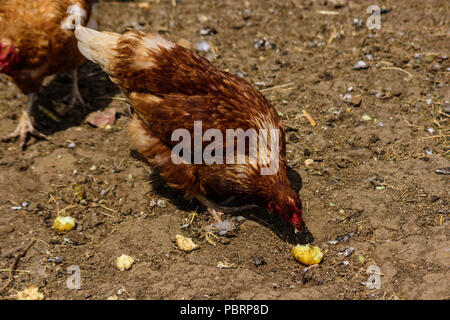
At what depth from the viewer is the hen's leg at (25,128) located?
4035 mm

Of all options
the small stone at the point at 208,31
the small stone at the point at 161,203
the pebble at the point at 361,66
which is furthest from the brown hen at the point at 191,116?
the small stone at the point at 208,31

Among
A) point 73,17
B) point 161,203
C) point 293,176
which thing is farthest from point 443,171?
point 73,17

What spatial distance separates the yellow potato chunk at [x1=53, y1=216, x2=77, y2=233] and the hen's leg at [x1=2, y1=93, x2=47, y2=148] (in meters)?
1.14

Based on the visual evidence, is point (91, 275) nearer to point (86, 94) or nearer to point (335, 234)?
point (335, 234)

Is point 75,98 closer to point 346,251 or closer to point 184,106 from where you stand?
point 184,106

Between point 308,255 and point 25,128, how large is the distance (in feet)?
9.61

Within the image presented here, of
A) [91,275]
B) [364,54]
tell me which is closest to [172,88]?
A: [91,275]

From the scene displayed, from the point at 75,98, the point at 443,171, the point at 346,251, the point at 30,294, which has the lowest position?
the point at 30,294

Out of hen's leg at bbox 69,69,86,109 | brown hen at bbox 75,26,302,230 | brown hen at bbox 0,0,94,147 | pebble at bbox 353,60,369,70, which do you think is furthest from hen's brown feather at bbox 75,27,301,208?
pebble at bbox 353,60,369,70

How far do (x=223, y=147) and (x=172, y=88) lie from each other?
1.98ft

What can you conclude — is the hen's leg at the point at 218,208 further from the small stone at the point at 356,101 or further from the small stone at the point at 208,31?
the small stone at the point at 208,31

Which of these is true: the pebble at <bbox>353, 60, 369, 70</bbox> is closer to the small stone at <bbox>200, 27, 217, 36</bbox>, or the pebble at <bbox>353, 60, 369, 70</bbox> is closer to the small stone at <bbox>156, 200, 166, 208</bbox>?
the small stone at <bbox>200, 27, 217, 36</bbox>

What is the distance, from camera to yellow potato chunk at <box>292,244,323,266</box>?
2846 mm

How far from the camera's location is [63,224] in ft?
10.6
